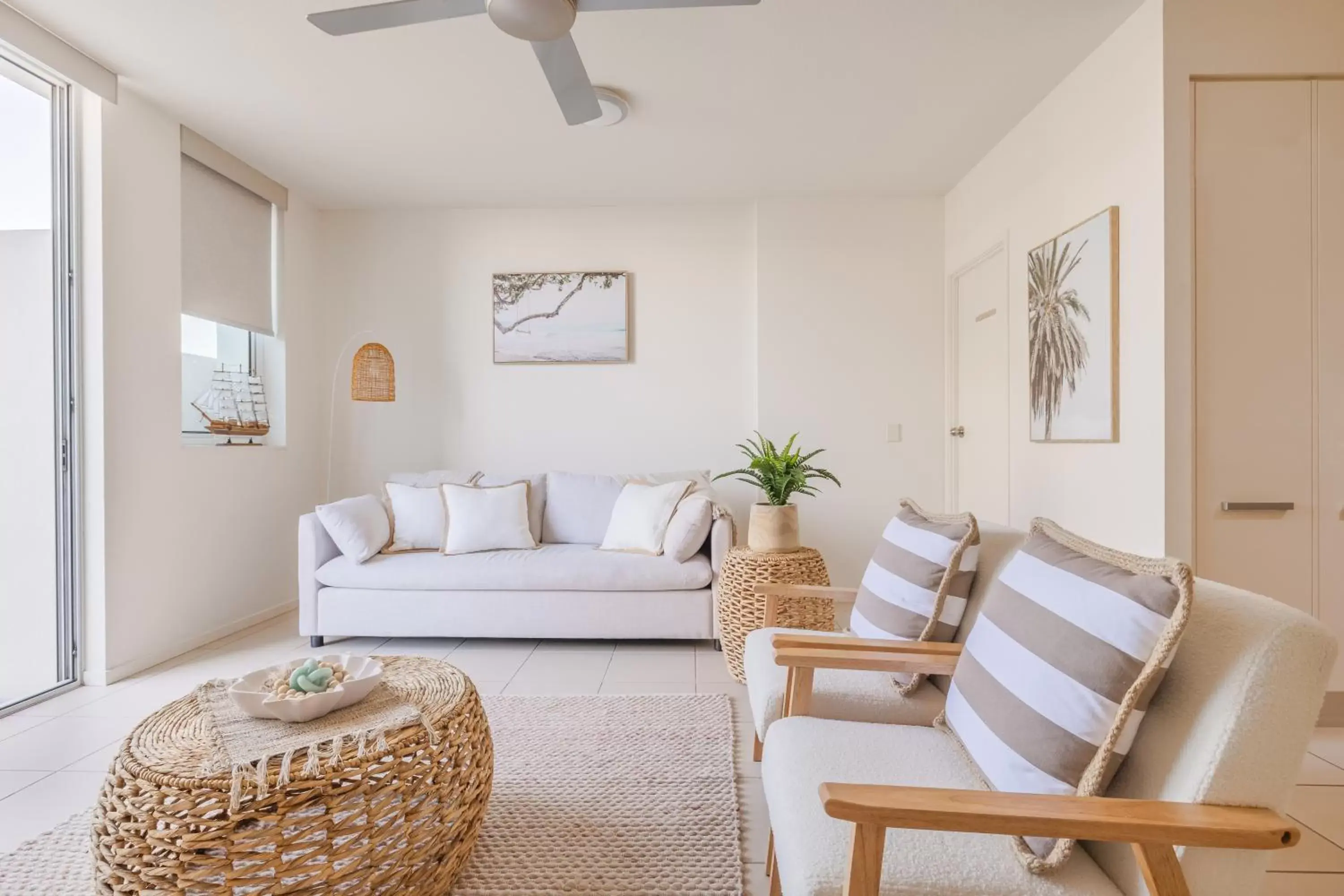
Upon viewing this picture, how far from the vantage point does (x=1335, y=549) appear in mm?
2371

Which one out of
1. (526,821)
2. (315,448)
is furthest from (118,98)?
(526,821)

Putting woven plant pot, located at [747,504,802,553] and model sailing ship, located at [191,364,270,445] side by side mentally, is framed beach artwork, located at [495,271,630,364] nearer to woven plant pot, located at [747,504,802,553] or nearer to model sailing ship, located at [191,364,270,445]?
model sailing ship, located at [191,364,270,445]

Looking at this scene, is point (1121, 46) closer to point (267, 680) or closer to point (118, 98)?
point (267, 680)

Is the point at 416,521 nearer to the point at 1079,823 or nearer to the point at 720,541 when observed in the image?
the point at 720,541

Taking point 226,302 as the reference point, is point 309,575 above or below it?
below

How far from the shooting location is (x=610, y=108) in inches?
121

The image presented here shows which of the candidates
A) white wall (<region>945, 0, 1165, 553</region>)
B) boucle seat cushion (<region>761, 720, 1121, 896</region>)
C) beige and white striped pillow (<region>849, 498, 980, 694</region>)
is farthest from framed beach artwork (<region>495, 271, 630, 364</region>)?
boucle seat cushion (<region>761, 720, 1121, 896</region>)

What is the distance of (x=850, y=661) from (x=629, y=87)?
2550mm

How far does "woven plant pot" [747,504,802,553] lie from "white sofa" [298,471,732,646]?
1.72 ft

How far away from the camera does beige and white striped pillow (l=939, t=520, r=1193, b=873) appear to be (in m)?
0.98

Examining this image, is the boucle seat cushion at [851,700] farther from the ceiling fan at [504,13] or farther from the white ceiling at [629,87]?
the white ceiling at [629,87]

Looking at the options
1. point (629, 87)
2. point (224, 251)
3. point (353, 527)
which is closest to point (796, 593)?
point (629, 87)

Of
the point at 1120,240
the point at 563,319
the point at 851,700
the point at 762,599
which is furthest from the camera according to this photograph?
the point at 563,319

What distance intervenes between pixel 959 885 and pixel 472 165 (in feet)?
12.8
